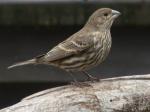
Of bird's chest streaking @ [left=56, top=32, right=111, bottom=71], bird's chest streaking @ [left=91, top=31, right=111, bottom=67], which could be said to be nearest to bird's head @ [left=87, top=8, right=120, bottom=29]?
bird's chest streaking @ [left=91, top=31, right=111, bottom=67]

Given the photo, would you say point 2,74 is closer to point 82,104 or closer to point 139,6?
point 139,6

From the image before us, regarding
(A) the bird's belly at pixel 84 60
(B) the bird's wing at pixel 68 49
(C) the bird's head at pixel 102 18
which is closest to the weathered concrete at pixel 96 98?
(A) the bird's belly at pixel 84 60

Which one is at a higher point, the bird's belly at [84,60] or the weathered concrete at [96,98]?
the bird's belly at [84,60]

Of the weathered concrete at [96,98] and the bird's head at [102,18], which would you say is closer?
the weathered concrete at [96,98]

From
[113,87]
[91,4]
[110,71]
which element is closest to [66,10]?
[91,4]

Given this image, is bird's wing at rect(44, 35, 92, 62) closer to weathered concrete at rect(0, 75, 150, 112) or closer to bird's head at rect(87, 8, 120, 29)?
bird's head at rect(87, 8, 120, 29)

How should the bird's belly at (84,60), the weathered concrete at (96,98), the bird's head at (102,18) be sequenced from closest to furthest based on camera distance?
the weathered concrete at (96,98)
the bird's belly at (84,60)
the bird's head at (102,18)

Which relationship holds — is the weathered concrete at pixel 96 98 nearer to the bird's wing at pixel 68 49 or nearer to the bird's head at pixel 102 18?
the bird's wing at pixel 68 49
